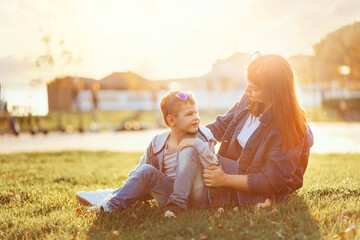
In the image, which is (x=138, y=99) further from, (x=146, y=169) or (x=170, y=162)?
(x=146, y=169)

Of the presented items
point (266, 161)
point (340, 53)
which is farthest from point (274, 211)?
point (340, 53)

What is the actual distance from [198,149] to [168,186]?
1.63 ft

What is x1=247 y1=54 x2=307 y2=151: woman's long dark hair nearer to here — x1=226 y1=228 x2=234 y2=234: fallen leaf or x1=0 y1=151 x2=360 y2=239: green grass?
x1=0 y1=151 x2=360 y2=239: green grass

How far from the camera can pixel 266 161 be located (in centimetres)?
314

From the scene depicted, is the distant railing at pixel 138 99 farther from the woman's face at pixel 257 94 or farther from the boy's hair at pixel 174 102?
the woman's face at pixel 257 94

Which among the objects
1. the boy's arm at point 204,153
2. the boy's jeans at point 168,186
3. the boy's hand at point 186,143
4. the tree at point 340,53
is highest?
the tree at point 340,53

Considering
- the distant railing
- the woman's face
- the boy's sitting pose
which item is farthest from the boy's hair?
the distant railing

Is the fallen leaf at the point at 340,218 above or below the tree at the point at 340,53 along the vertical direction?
below

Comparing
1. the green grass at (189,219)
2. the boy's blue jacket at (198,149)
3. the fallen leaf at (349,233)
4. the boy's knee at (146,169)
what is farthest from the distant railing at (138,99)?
the fallen leaf at (349,233)

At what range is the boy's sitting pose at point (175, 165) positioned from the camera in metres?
3.18

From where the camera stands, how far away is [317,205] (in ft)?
11.3

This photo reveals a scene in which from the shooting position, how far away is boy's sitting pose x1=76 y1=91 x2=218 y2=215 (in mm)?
3176

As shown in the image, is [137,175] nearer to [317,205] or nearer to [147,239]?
[147,239]

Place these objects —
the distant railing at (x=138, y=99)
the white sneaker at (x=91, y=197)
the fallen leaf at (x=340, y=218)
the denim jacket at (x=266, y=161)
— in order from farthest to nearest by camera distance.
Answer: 1. the distant railing at (x=138, y=99)
2. the white sneaker at (x=91, y=197)
3. the denim jacket at (x=266, y=161)
4. the fallen leaf at (x=340, y=218)
